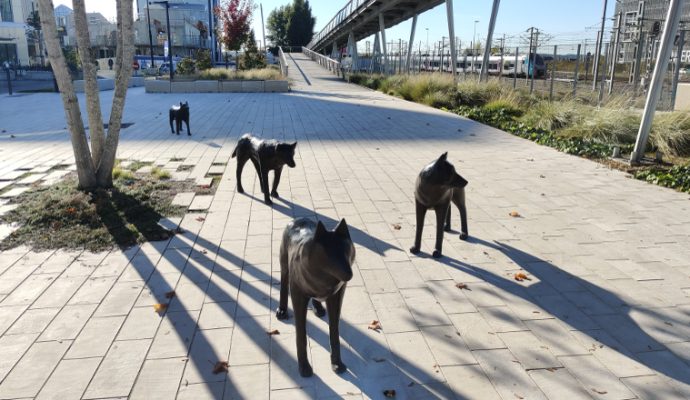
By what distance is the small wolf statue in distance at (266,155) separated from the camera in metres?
5.94

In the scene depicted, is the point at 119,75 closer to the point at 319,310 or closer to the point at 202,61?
the point at 319,310

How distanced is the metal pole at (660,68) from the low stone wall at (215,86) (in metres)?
17.7

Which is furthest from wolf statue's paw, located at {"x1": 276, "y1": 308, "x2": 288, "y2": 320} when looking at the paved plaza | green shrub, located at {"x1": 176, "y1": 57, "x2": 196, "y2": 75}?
green shrub, located at {"x1": 176, "y1": 57, "x2": 196, "y2": 75}

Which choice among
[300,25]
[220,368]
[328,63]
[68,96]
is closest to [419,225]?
[220,368]

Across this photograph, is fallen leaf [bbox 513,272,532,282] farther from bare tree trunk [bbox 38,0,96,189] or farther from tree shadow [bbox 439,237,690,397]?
bare tree trunk [bbox 38,0,96,189]

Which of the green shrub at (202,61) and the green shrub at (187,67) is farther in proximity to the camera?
the green shrub at (202,61)

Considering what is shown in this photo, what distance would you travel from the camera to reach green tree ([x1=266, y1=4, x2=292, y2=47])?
88188 millimetres

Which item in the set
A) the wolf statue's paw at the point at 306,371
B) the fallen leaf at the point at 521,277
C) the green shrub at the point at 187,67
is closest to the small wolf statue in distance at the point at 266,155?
the fallen leaf at the point at 521,277

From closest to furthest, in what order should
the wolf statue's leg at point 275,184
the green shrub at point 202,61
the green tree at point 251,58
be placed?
the wolf statue's leg at point 275,184 → the green shrub at point 202,61 → the green tree at point 251,58

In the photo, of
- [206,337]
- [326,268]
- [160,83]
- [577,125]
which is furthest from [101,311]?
[160,83]

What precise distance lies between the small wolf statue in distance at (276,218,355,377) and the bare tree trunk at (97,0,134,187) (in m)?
4.51

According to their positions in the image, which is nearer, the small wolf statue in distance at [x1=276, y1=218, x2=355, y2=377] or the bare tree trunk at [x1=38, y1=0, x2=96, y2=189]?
the small wolf statue in distance at [x1=276, y1=218, x2=355, y2=377]

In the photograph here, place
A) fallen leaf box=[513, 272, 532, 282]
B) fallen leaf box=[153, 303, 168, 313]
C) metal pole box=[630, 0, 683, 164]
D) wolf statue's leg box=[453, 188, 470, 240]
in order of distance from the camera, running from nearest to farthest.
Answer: fallen leaf box=[153, 303, 168, 313] → fallen leaf box=[513, 272, 532, 282] → wolf statue's leg box=[453, 188, 470, 240] → metal pole box=[630, 0, 683, 164]

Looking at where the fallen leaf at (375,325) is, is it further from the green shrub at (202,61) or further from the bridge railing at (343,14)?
the bridge railing at (343,14)
